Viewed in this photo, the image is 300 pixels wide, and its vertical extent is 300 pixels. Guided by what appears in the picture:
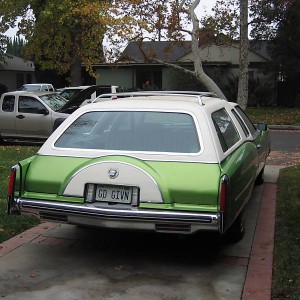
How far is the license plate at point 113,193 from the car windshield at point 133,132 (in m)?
0.51

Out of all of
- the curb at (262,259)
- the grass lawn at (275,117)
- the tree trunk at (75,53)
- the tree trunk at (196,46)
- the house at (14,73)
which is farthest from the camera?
the house at (14,73)

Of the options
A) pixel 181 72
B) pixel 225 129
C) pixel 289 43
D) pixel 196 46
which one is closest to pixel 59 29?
pixel 196 46

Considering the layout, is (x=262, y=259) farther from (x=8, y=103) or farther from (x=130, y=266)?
(x=8, y=103)

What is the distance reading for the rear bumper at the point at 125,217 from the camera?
13.4 ft

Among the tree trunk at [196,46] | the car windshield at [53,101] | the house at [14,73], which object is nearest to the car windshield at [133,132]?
the car windshield at [53,101]

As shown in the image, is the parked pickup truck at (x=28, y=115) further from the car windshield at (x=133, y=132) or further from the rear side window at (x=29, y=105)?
the car windshield at (x=133, y=132)

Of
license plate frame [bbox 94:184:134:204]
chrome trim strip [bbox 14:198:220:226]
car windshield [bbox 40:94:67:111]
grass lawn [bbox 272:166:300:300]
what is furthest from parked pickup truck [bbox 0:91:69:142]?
license plate frame [bbox 94:184:134:204]

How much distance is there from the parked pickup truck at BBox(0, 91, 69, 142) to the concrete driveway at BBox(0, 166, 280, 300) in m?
7.35

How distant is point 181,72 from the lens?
96.0ft

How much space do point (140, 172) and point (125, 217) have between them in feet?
1.34

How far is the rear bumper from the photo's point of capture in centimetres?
409

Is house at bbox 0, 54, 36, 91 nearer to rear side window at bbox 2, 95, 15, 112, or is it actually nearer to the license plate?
rear side window at bbox 2, 95, 15, 112

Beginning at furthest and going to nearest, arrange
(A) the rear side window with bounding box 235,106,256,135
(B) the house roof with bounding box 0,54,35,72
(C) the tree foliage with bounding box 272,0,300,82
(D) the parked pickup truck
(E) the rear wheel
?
(B) the house roof with bounding box 0,54,35,72
(C) the tree foliage with bounding box 272,0,300,82
(D) the parked pickup truck
(A) the rear side window with bounding box 235,106,256,135
(E) the rear wheel

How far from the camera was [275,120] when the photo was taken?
69.2ft
